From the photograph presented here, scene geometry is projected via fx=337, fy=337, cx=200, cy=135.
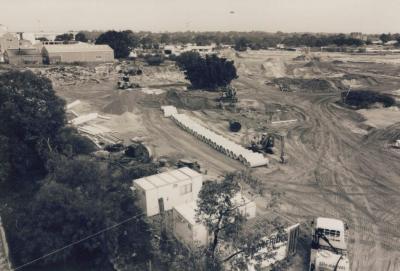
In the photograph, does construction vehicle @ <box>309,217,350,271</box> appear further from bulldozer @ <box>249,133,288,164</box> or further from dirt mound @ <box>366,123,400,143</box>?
dirt mound @ <box>366,123,400,143</box>

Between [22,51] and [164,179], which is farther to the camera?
[22,51]

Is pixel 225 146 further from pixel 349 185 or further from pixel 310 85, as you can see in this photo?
pixel 310 85

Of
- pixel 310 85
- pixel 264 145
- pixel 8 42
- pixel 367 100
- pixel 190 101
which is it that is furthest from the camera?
pixel 8 42

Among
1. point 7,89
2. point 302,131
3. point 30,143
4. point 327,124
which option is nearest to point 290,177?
point 302,131

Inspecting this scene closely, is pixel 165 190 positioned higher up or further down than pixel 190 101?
further down

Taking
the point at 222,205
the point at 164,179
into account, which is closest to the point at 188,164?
the point at 164,179

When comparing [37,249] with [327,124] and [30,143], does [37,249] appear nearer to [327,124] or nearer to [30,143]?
[30,143]
